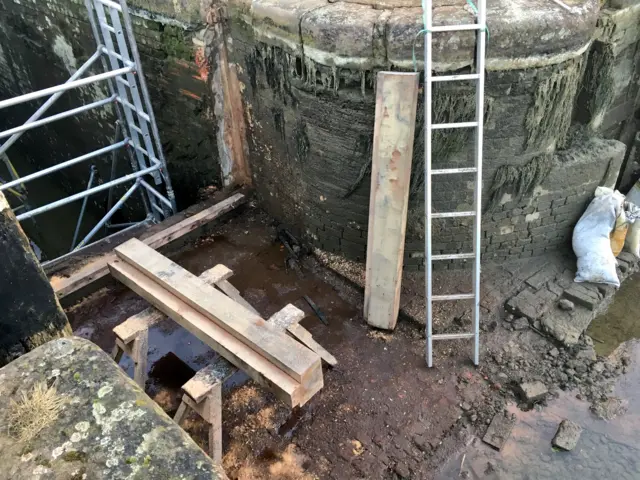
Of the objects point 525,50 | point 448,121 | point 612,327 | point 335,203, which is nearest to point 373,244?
point 335,203

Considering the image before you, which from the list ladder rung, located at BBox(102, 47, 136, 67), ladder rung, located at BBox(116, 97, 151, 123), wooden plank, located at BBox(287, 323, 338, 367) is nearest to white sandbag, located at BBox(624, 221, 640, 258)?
wooden plank, located at BBox(287, 323, 338, 367)

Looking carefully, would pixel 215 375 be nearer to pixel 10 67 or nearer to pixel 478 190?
pixel 478 190

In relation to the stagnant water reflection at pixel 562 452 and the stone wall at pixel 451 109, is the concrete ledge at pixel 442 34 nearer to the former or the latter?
the stone wall at pixel 451 109

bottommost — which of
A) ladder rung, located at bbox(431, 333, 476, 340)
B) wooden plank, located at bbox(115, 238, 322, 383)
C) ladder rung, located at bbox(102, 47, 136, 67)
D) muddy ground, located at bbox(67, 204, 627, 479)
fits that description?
muddy ground, located at bbox(67, 204, 627, 479)

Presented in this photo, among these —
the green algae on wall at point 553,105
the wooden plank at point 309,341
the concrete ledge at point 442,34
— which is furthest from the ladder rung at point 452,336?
the concrete ledge at point 442,34

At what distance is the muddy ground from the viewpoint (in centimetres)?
365

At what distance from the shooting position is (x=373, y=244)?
14.2 feet

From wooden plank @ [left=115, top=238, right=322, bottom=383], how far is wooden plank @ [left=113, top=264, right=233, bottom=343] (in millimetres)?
138

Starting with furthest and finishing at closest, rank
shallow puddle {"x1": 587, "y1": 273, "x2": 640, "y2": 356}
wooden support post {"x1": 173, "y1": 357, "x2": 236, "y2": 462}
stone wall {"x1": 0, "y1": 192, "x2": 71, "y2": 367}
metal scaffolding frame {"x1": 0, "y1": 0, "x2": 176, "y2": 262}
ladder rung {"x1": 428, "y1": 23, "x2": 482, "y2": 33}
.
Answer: metal scaffolding frame {"x1": 0, "y1": 0, "x2": 176, "y2": 262}, shallow puddle {"x1": 587, "y1": 273, "x2": 640, "y2": 356}, ladder rung {"x1": 428, "y1": 23, "x2": 482, "y2": 33}, wooden support post {"x1": 173, "y1": 357, "x2": 236, "y2": 462}, stone wall {"x1": 0, "y1": 192, "x2": 71, "y2": 367}

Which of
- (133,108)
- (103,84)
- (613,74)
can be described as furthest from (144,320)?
(613,74)

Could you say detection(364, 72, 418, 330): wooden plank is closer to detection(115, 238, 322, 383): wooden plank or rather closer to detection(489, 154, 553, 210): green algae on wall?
detection(489, 154, 553, 210): green algae on wall

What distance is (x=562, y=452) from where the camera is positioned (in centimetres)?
369

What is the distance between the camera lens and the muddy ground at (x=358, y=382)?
12.0 feet

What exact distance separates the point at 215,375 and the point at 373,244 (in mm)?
1725
